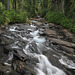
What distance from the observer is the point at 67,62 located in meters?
5.91

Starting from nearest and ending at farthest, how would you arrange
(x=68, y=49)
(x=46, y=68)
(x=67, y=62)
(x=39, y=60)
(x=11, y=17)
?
(x=46, y=68) → (x=67, y=62) → (x=39, y=60) → (x=68, y=49) → (x=11, y=17)

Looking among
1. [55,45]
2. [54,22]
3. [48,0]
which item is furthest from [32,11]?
[55,45]

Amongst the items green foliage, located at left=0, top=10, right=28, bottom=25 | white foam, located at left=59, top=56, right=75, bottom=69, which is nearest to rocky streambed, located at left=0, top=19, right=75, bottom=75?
white foam, located at left=59, top=56, right=75, bottom=69

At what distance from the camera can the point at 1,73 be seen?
15.0 feet

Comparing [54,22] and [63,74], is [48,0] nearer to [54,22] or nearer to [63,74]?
[54,22]

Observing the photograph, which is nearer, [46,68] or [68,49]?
[46,68]

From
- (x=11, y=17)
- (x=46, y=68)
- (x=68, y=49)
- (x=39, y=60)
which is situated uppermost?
(x=11, y=17)

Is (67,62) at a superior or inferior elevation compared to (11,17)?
inferior

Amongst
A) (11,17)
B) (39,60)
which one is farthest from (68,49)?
(11,17)

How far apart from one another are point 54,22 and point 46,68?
13210mm

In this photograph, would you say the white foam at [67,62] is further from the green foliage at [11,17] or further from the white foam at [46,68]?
the green foliage at [11,17]

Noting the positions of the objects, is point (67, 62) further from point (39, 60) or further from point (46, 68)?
point (39, 60)

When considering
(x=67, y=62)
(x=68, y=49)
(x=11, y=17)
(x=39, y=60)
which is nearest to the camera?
(x=67, y=62)

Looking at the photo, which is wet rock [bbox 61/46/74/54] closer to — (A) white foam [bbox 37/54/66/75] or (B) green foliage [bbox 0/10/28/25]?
(A) white foam [bbox 37/54/66/75]
